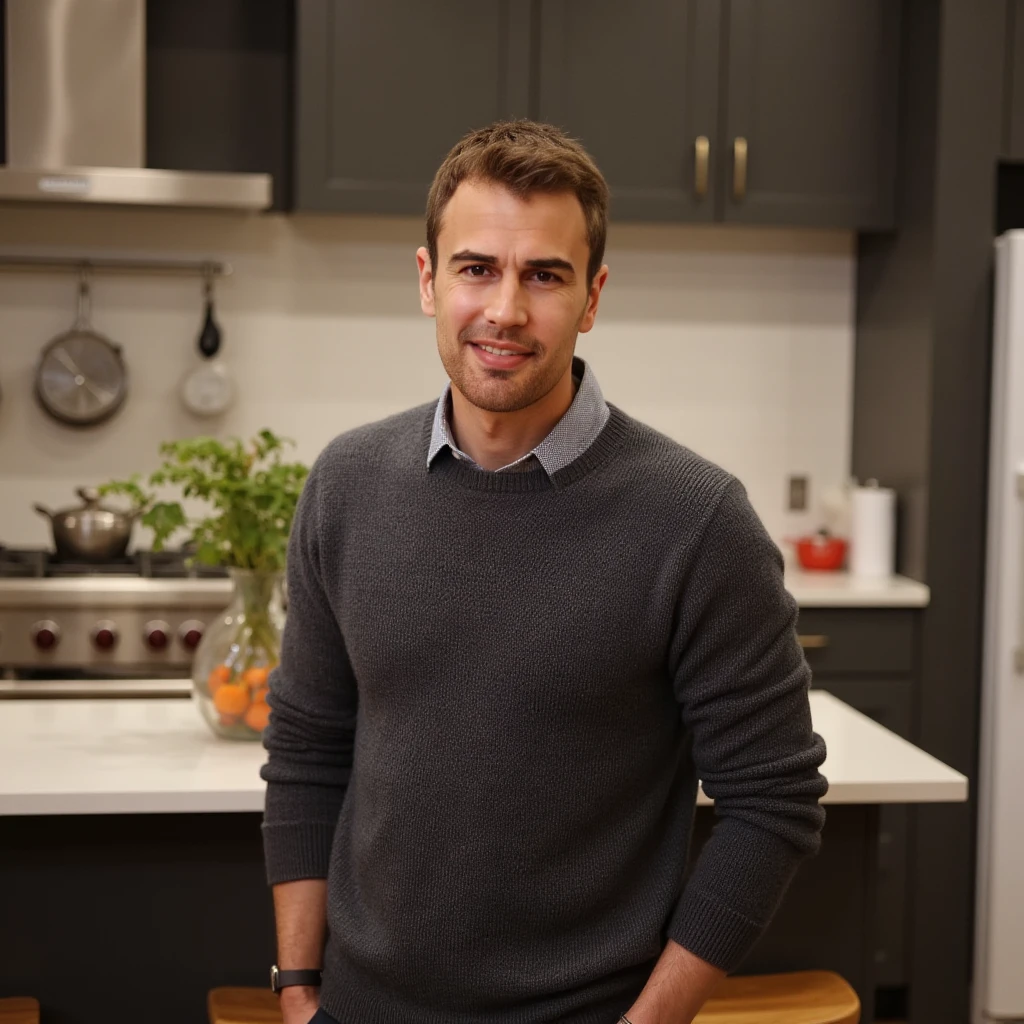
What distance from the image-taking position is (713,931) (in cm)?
140

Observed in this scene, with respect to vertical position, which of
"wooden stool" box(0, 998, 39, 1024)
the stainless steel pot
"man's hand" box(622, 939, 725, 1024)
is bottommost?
"wooden stool" box(0, 998, 39, 1024)

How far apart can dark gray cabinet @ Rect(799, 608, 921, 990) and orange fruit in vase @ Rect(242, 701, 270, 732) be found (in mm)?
1736

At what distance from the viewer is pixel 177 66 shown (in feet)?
11.9

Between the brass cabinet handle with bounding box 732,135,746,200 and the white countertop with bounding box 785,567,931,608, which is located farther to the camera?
the brass cabinet handle with bounding box 732,135,746,200

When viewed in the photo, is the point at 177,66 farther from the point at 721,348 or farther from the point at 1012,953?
the point at 1012,953

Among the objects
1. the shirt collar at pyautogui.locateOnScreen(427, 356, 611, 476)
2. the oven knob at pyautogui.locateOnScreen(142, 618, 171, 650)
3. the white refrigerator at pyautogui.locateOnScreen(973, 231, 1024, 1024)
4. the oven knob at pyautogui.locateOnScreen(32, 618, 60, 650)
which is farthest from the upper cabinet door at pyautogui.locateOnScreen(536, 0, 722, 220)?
the shirt collar at pyautogui.locateOnScreen(427, 356, 611, 476)

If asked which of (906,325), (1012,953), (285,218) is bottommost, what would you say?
(1012,953)

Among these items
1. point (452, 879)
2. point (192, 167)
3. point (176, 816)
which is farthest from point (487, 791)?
point (192, 167)

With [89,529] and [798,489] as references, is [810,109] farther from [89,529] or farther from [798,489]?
[89,529]

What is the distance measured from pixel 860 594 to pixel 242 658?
181 cm

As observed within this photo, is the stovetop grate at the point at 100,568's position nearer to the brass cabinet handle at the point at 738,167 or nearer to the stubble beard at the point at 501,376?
the brass cabinet handle at the point at 738,167

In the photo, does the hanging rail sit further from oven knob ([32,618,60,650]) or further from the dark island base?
the dark island base

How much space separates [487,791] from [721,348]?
2715mm

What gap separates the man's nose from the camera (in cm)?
133
